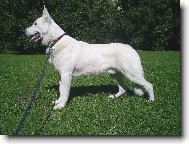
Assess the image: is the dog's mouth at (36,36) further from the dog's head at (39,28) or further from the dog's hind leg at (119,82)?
the dog's hind leg at (119,82)

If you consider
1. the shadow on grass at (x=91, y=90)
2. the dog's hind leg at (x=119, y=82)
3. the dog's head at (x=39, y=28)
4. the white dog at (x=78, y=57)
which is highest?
the dog's head at (x=39, y=28)

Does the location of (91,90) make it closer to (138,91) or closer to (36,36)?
(138,91)

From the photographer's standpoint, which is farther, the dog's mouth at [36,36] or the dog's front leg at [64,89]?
the dog's mouth at [36,36]

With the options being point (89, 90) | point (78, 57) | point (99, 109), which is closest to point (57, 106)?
point (99, 109)

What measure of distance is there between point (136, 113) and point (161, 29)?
119 cm

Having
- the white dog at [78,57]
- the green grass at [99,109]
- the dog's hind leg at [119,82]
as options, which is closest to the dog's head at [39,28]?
the white dog at [78,57]

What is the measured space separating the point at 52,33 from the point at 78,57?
1.63ft

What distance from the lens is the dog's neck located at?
568 cm

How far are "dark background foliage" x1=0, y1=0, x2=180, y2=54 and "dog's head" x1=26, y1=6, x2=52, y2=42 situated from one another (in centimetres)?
22

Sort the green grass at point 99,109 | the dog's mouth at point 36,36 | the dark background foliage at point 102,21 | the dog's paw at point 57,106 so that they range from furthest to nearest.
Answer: the dog's mouth at point 36,36 < the dog's paw at point 57,106 < the dark background foliage at point 102,21 < the green grass at point 99,109

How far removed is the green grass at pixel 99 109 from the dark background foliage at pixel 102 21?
0.29m

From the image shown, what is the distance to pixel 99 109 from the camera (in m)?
5.55

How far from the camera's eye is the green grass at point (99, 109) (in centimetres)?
503

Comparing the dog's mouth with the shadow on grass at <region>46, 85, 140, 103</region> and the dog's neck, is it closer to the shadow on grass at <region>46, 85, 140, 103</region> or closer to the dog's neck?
the dog's neck
